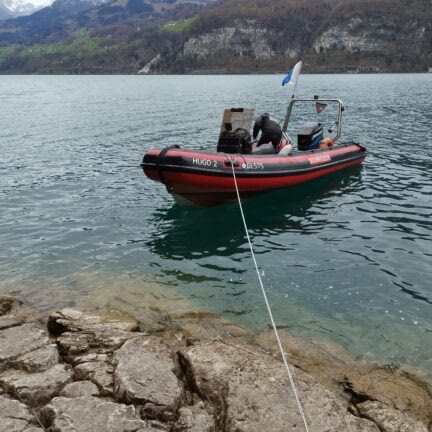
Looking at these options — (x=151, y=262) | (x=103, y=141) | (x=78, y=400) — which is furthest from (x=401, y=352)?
(x=103, y=141)

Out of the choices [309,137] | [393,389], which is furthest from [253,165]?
[393,389]

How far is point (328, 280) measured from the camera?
9828 mm

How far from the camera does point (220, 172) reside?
13.1 meters

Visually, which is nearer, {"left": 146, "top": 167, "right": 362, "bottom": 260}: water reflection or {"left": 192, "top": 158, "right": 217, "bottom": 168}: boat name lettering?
{"left": 146, "top": 167, "right": 362, "bottom": 260}: water reflection

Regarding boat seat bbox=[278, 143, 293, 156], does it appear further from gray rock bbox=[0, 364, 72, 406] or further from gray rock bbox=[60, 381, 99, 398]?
gray rock bbox=[60, 381, 99, 398]

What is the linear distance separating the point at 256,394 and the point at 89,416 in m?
2.02

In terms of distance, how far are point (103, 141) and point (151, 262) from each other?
704 inches

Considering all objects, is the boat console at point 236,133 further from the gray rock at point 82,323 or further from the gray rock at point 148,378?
the gray rock at point 148,378

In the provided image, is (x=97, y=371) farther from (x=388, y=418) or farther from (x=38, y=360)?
(x=388, y=418)

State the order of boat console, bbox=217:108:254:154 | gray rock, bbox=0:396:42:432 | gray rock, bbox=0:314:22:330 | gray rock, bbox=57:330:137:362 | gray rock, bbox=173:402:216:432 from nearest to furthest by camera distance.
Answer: gray rock, bbox=0:396:42:432
gray rock, bbox=173:402:216:432
gray rock, bbox=57:330:137:362
gray rock, bbox=0:314:22:330
boat console, bbox=217:108:254:154

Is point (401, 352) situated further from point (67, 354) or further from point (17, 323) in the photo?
point (17, 323)

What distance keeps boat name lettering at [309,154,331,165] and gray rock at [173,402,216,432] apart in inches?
469

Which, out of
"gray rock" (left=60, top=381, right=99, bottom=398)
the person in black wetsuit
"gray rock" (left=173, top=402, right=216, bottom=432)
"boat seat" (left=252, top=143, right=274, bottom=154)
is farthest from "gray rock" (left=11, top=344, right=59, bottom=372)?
the person in black wetsuit

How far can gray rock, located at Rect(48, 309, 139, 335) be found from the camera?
733 centimetres
